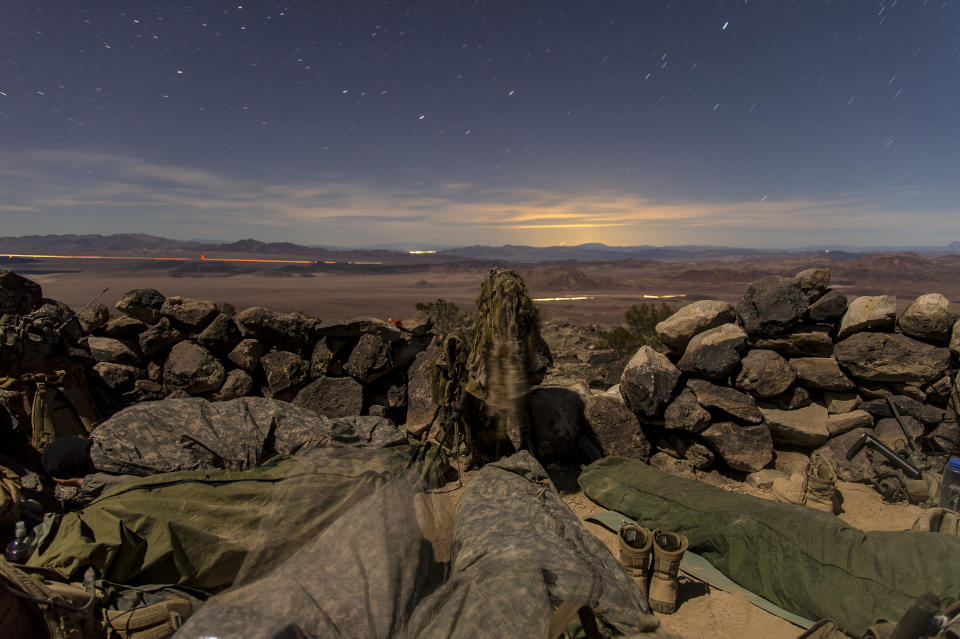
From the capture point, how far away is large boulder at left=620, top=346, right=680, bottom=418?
4914 mm

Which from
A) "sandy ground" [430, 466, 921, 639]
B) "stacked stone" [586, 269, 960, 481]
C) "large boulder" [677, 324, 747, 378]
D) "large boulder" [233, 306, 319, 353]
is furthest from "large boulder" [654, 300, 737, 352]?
"large boulder" [233, 306, 319, 353]

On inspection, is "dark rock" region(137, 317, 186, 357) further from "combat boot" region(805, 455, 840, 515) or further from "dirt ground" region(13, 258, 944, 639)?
"combat boot" region(805, 455, 840, 515)

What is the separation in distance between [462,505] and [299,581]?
134cm

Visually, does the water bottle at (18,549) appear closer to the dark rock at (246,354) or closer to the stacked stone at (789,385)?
the dark rock at (246,354)

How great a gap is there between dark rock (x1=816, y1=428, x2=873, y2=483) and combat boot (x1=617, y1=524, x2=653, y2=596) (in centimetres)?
284

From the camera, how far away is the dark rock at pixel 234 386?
18.6 ft

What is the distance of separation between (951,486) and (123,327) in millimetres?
8770

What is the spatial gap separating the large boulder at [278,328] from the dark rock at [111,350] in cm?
132

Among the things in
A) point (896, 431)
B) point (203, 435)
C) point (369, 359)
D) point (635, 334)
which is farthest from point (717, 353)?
point (635, 334)

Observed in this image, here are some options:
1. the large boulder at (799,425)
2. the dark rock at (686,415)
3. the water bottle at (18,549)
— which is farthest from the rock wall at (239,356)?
the large boulder at (799,425)

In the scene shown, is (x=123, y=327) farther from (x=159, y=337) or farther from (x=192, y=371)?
(x=192, y=371)

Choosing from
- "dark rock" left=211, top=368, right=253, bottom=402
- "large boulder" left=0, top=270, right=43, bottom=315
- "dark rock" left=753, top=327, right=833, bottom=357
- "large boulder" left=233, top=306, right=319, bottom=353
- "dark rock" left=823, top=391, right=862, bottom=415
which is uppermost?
"large boulder" left=0, top=270, right=43, bottom=315

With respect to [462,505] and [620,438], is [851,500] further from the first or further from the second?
[462,505]

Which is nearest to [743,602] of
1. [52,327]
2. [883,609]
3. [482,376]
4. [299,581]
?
[883,609]
